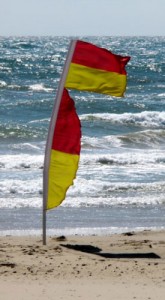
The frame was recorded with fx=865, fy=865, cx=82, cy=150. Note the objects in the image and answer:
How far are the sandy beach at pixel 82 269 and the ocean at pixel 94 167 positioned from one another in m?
1.79

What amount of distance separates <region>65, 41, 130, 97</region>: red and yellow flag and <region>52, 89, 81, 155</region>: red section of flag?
0.27 metres

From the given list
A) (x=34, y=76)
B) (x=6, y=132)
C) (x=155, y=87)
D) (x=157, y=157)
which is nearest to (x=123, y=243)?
(x=157, y=157)

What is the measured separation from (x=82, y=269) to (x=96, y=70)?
8.09ft

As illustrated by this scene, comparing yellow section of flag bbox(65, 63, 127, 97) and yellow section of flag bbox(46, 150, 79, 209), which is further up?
yellow section of flag bbox(65, 63, 127, 97)

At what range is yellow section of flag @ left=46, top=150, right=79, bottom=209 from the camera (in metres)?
10.1

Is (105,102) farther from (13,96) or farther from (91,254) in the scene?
(91,254)

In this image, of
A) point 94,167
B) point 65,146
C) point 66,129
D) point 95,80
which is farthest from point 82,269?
point 94,167

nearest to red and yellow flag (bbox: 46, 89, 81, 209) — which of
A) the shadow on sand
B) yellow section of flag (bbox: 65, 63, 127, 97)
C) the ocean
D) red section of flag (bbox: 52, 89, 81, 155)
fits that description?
red section of flag (bbox: 52, 89, 81, 155)

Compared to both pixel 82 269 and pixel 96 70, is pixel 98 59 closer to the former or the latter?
pixel 96 70

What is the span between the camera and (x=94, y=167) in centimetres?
1888

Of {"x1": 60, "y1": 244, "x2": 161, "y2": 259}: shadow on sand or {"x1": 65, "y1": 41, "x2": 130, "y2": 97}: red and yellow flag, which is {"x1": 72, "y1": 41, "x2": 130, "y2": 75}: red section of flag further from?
{"x1": 60, "y1": 244, "x2": 161, "y2": 259}: shadow on sand

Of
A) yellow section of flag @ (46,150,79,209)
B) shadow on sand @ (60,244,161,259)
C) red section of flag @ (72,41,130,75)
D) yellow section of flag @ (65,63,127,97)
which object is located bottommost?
shadow on sand @ (60,244,161,259)

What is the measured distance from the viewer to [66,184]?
10.1m

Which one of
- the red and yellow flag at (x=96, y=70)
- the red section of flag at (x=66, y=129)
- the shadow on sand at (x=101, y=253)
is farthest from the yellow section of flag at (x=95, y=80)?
the shadow on sand at (x=101, y=253)
